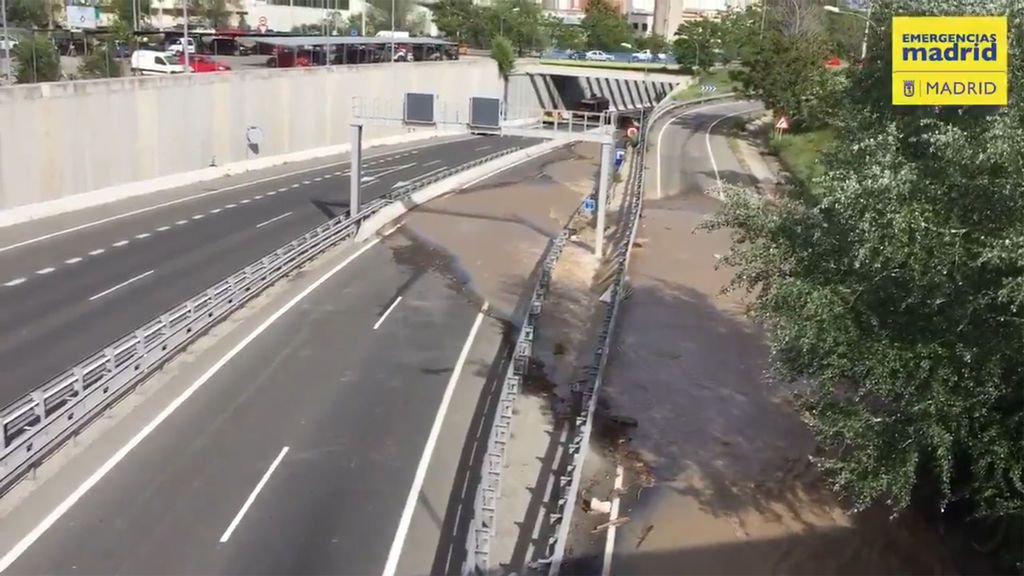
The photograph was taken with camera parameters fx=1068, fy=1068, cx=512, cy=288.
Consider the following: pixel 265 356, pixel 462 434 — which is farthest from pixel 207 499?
pixel 265 356

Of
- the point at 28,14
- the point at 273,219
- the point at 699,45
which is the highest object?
the point at 699,45

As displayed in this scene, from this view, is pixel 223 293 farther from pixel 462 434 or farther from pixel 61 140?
pixel 61 140

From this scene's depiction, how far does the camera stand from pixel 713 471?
18531mm

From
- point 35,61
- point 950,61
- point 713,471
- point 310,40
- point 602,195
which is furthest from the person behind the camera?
point 310,40

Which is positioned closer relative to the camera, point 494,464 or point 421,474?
point 494,464

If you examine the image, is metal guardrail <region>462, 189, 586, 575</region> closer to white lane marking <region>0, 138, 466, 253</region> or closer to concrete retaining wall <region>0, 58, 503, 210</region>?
A: white lane marking <region>0, 138, 466, 253</region>

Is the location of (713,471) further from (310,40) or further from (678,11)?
(678,11)

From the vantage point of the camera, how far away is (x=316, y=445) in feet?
57.4

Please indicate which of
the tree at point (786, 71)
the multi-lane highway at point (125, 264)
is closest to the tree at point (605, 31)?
the tree at point (786, 71)

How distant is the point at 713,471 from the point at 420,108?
21.1 meters

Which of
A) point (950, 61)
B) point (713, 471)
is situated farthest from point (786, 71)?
point (950, 61)

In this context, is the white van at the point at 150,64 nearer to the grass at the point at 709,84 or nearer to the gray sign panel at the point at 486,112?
the gray sign panel at the point at 486,112

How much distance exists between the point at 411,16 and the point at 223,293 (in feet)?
344

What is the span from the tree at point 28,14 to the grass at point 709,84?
177 ft
